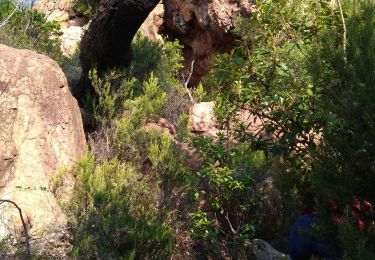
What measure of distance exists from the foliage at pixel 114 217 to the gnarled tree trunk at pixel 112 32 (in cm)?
168

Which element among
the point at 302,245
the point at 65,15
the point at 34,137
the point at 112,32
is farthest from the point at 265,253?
the point at 65,15

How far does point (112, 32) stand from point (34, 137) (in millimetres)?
1631

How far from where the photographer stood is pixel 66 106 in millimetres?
7098

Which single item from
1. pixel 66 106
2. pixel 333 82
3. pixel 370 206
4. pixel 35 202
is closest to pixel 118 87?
pixel 66 106

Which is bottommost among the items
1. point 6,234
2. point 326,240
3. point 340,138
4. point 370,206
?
point 6,234

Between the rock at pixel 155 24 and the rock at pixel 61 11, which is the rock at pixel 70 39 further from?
the rock at pixel 155 24

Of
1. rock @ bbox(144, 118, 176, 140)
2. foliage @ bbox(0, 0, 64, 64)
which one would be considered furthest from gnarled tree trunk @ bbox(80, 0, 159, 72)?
foliage @ bbox(0, 0, 64, 64)

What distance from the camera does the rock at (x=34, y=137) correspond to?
19.1 ft

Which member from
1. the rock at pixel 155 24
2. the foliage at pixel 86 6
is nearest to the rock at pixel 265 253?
the rock at pixel 155 24

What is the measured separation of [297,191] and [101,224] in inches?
86.8

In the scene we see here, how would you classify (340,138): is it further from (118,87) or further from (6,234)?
(118,87)

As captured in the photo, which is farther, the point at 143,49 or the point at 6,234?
the point at 143,49

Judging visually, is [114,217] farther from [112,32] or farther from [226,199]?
[112,32]

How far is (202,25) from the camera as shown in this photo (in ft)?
39.2
